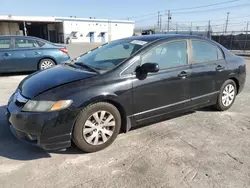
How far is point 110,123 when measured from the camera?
3223 millimetres

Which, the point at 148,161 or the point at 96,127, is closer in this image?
the point at 148,161

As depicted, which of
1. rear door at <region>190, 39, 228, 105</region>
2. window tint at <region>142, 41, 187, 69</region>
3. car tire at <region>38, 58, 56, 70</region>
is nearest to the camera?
window tint at <region>142, 41, 187, 69</region>

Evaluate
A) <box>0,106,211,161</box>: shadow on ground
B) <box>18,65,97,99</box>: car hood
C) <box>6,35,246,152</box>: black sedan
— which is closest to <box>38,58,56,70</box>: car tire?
<box>6,35,246,152</box>: black sedan

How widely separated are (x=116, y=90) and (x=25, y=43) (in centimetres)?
638

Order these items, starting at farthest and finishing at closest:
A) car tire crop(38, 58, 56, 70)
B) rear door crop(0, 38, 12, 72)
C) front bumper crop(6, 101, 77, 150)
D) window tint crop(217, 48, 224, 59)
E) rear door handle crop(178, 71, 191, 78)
Result: car tire crop(38, 58, 56, 70) < rear door crop(0, 38, 12, 72) < window tint crop(217, 48, 224, 59) < rear door handle crop(178, 71, 191, 78) < front bumper crop(6, 101, 77, 150)

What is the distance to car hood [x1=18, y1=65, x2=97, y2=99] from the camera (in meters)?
3.03

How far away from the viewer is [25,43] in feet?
27.2

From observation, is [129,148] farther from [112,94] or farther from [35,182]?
[35,182]

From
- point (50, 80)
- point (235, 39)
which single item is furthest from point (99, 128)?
point (235, 39)

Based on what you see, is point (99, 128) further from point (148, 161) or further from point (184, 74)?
point (184, 74)

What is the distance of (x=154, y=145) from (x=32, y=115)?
1.69 metres

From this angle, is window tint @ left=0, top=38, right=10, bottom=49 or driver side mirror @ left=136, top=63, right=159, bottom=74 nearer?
driver side mirror @ left=136, top=63, right=159, bottom=74

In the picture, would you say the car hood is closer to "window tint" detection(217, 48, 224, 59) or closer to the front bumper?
the front bumper

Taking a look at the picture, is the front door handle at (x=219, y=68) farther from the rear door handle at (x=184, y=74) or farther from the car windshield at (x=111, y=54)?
the car windshield at (x=111, y=54)
